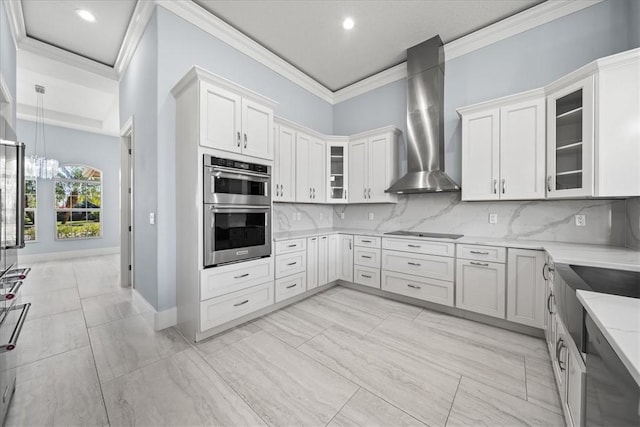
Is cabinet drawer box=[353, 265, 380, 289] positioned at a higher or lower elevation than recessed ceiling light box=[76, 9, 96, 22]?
lower

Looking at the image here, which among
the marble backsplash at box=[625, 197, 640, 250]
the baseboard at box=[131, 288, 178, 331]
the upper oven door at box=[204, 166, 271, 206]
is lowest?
the baseboard at box=[131, 288, 178, 331]

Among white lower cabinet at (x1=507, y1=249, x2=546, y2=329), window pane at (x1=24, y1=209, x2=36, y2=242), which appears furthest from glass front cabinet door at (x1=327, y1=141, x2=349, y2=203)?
window pane at (x1=24, y1=209, x2=36, y2=242)

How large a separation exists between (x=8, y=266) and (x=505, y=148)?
4.46 metres

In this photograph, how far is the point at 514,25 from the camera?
2.88m

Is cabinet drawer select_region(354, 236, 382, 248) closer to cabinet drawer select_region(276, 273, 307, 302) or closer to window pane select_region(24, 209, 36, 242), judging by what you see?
cabinet drawer select_region(276, 273, 307, 302)

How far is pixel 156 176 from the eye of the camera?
2.54 m

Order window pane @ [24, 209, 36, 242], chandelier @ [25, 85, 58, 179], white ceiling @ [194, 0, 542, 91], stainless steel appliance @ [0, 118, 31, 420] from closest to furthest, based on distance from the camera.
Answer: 1. stainless steel appliance @ [0, 118, 31, 420]
2. white ceiling @ [194, 0, 542, 91]
3. chandelier @ [25, 85, 58, 179]
4. window pane @ [24, 209, 36, 242]

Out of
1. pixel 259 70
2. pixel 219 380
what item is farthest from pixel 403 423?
pixel 259 70

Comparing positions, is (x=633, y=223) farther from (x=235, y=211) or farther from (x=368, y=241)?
(x=235, y=211)

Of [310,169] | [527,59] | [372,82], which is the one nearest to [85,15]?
[310,169]

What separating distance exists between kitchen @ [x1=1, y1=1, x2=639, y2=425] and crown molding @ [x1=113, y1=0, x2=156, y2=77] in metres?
0.08

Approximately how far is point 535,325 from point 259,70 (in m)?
4.35

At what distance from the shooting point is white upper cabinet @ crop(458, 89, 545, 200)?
8.25 ft

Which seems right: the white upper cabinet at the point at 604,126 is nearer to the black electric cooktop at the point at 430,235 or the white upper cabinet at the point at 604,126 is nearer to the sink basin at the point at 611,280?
the sink basin at the point at 611,280
